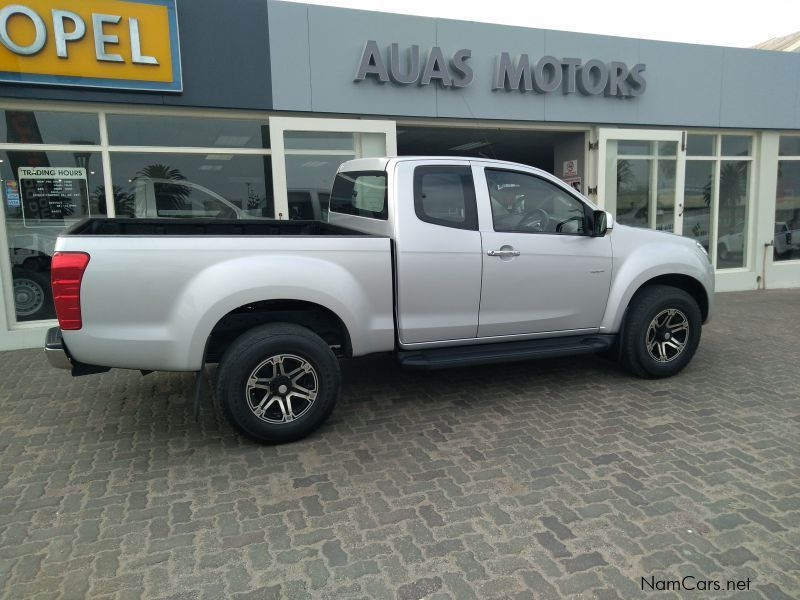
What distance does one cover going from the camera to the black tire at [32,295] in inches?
271

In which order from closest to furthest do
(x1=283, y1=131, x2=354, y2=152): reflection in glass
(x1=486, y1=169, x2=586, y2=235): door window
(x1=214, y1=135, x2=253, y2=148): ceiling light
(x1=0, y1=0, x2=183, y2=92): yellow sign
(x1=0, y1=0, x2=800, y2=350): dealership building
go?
(x1=486, y1=169, x2=586, y2=235): door window, (x1=0, y1=0, x2=183, y2=92): yellow sign, (x1=0, y1=0, x2=800, y2=350): dealership building, (x1=214, y1=135, x2=253, y2=148): ceiling light, (x1=283, y1=131, x2=354, y2=152): reflection in glass

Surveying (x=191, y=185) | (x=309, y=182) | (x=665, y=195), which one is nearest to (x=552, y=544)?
(x=309, y=182)

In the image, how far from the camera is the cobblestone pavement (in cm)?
254

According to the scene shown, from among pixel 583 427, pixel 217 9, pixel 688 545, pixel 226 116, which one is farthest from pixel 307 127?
pixel 688 545

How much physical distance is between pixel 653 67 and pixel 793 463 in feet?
24.5

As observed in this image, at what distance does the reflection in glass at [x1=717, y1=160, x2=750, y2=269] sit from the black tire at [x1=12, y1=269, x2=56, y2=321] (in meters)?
11.1

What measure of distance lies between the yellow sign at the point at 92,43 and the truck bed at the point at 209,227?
2584mm

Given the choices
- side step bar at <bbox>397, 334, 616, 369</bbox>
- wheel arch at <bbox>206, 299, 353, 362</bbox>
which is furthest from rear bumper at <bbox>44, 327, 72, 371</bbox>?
side step bar at <bbox>397, 334, 616, 369</bbox>

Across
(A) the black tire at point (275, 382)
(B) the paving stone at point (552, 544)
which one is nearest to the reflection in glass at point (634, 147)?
(A) the black tire at point (275, 382)

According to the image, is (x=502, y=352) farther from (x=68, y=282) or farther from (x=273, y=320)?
(x=68, y=282)

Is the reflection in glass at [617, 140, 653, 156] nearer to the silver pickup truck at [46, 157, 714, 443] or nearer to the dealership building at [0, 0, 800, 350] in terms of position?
the dealership building at [0, 0, 800, 350]

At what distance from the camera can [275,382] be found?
381 centimetres

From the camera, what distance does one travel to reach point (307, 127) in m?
7.33

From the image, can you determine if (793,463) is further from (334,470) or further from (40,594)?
(40,594)
